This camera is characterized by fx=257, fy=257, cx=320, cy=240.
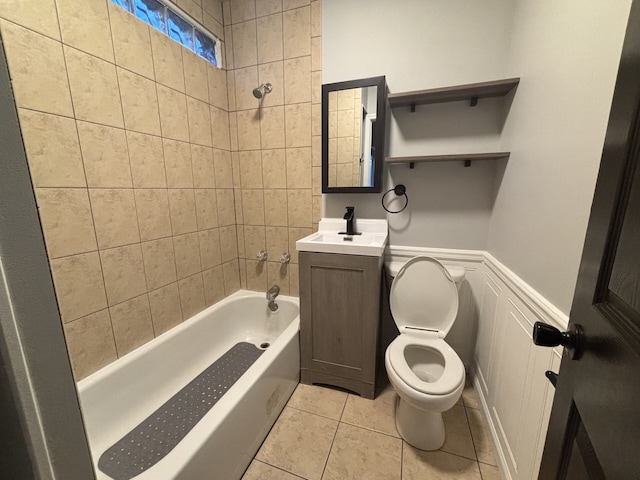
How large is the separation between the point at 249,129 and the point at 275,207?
61 centimetres

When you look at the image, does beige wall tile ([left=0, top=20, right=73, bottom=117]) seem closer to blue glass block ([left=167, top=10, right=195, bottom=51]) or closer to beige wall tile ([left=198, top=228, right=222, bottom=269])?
blue glass block ([left=167, top=10, right=195, bottom=51])

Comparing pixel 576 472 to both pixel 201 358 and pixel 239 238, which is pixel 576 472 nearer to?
pixel 201 358

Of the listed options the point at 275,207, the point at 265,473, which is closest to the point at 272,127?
the point at 275,207

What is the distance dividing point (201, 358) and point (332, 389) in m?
0.92

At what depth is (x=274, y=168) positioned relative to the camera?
76.2 inches

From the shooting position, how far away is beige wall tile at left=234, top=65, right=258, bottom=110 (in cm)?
186

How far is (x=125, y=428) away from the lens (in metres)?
1.29

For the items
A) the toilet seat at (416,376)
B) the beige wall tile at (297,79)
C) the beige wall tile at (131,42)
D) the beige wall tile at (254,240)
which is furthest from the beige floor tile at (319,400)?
the beige wall tile at (131,42)

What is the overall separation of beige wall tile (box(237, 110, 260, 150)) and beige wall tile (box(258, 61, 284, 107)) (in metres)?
0.14

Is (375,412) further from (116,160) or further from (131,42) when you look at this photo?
(131,42)

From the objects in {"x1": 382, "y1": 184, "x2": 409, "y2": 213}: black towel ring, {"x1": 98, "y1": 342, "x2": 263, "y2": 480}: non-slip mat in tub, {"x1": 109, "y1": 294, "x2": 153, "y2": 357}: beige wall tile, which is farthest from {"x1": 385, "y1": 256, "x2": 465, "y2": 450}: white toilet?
{"x1": 109, "y1": 294, "x2": 153, "y2": 357}: beige wall tile

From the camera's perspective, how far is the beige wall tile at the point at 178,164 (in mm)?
1538

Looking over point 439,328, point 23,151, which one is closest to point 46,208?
point 23,151

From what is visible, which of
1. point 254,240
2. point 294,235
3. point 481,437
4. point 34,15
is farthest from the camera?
point 254,240
